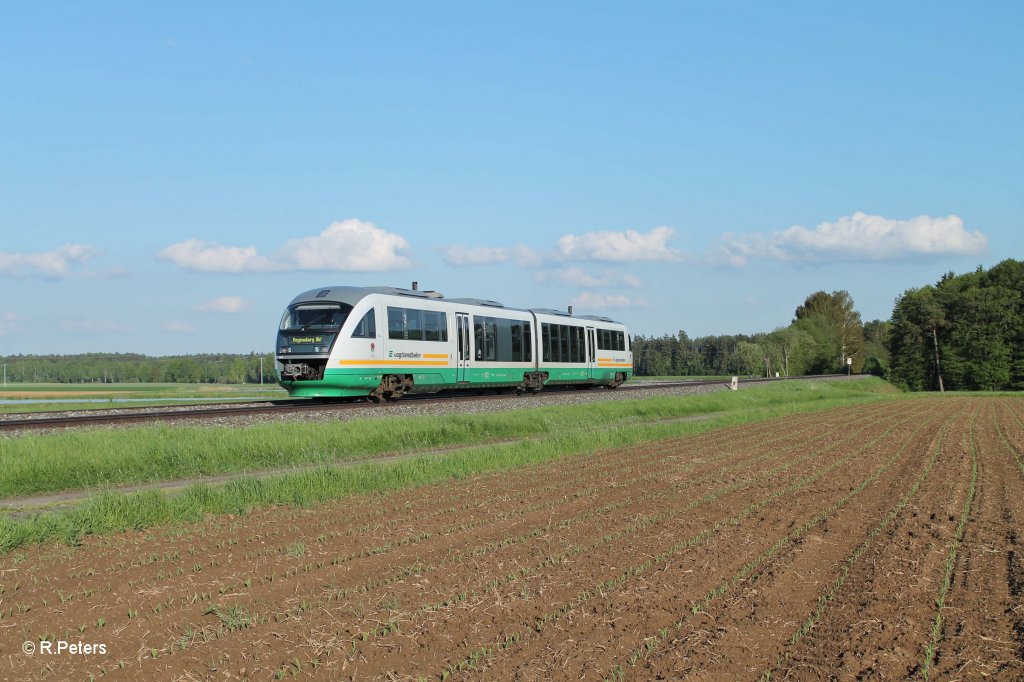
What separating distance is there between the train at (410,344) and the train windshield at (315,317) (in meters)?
0.03

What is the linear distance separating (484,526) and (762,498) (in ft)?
14.8

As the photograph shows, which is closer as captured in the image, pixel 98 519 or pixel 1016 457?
pixel 98 519

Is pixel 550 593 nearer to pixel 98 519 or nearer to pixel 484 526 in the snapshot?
pixel 484 526

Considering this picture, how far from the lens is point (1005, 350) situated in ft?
319

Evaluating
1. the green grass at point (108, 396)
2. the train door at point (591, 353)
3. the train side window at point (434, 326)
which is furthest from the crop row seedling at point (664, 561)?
the train door at point (591, 353)

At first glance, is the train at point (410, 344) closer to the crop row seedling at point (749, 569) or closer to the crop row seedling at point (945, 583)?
the crop row seedling at point (749, 569)

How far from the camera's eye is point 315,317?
27281 mm

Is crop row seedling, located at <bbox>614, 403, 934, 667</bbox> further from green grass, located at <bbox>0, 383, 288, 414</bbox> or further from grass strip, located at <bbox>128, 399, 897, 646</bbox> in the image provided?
green grass, located at <bbox>0, 383, 288, 414</bbox>

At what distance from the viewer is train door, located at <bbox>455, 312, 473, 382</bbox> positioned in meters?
32.7

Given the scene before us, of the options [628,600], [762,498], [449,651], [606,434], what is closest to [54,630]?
[449,651]

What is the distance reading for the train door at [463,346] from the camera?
3266 centimetres

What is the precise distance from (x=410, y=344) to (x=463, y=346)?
143 inches

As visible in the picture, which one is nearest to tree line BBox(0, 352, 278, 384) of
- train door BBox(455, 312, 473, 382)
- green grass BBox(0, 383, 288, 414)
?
green grass BBox(0, 383, 288, 414)

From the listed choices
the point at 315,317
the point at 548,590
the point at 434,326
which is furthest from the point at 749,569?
the point at 434,326
